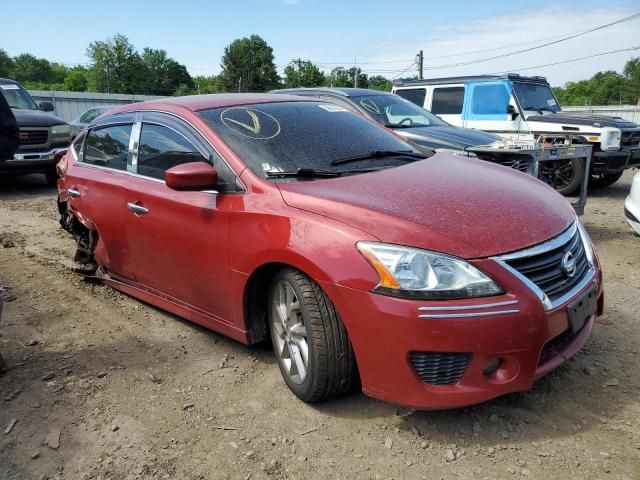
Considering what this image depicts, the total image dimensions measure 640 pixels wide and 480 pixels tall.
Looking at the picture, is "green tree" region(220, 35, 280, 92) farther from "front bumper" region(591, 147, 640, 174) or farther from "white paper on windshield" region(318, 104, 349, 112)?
"white paper on windshield" region(318, 104, 349, 112)

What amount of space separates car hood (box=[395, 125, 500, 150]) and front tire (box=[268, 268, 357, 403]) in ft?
13.2

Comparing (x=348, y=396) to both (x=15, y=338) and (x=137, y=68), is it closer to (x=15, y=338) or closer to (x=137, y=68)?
(x=15, y=338)

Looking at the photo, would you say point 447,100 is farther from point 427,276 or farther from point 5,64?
point 5,64

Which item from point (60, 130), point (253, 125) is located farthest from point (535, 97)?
point (60, 130)

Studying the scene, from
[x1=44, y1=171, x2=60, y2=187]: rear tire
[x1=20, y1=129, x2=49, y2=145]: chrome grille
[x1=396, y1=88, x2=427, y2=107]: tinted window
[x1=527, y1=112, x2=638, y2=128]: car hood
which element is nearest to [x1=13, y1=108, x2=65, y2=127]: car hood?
[x1=20, y1=129, x2=49, y2=145]: chrome grille

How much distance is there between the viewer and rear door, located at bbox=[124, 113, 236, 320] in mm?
3049

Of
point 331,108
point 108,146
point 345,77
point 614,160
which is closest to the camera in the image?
point 331,108

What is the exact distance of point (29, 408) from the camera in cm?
289

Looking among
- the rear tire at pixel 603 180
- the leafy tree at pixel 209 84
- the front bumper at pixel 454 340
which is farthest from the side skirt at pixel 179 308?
the leafy tree at pixel 209 84

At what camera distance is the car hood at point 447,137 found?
631cm

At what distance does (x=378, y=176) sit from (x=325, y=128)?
68 cm

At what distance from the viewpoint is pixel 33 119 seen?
31.7 ft

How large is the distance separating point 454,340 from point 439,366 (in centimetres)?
16

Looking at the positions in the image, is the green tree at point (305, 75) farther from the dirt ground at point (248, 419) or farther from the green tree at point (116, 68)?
the dirt ground at point (248, 419)
